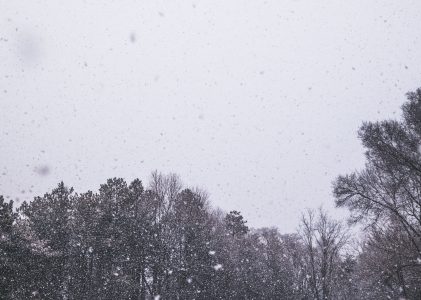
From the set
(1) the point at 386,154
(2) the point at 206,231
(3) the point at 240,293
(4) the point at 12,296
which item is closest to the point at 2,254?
(4) the point at 12,296

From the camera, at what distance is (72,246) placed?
2397 centimetres

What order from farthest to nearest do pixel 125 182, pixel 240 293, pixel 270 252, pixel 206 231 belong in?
pixel 270 252
pixel 240 293
pixel 206 231
pixel 125 182

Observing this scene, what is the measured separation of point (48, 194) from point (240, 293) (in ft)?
68.1

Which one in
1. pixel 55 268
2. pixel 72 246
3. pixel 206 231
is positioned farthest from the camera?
pixel 206 231

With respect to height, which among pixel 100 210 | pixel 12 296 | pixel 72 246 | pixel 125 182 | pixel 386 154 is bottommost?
pixel 12 296

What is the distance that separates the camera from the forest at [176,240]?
1380cm

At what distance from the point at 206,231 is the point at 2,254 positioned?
1665 cm

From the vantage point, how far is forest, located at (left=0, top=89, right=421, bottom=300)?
45.3 feet

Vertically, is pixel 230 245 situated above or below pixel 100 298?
above

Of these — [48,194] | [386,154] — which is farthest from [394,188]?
[48,194]

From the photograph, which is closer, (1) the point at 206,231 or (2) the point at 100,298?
(2) the point at 100,298

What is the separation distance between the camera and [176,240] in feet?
89.9

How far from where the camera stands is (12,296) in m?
17.2

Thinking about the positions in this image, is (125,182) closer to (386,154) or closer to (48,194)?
(48,194)
